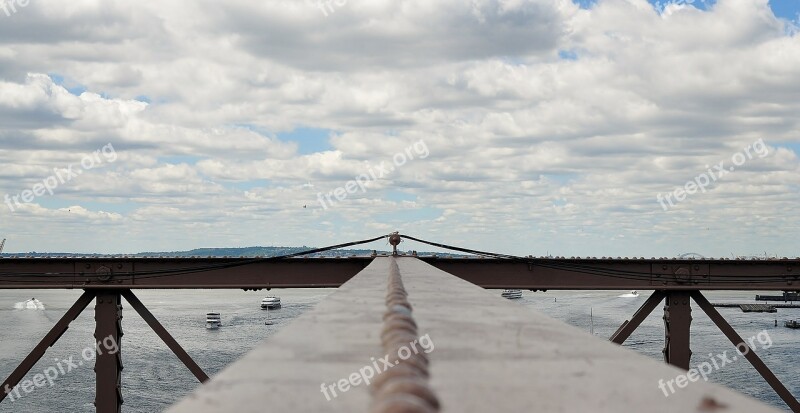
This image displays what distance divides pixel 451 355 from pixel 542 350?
407 mm

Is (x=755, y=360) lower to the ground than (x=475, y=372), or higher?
higher

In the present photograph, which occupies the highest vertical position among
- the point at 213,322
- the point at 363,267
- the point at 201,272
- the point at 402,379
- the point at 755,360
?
the point at 213,322

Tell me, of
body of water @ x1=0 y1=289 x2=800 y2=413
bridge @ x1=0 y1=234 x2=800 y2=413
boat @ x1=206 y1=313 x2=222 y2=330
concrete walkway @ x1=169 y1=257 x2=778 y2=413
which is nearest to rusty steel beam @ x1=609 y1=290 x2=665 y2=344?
bridge @ x1=0 y1=234 x2=800 y2=413

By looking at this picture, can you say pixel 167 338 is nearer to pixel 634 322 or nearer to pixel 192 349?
pixel 634 322

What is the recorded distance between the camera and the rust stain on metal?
7.14 feet

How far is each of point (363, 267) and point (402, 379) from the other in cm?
1635

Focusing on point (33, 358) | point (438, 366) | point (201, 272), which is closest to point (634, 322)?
point (201, 272)

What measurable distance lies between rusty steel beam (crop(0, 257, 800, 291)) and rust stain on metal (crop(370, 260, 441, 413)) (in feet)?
49.7

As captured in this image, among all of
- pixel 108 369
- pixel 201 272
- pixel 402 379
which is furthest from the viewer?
pixel 201 272

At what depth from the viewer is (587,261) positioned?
20.0m

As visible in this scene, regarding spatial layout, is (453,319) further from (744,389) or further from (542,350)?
(744,389)

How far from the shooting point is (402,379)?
8.26 ft

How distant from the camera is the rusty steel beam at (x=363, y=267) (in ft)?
61.7

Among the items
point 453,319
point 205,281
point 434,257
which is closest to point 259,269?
point 205,281
